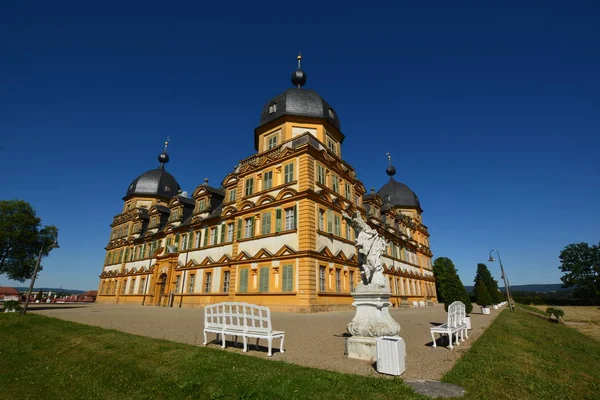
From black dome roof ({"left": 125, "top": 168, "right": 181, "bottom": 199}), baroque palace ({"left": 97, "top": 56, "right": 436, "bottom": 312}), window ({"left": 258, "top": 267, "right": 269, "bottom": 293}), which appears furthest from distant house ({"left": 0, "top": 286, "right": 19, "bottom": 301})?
window ({"left": 258, "top": 267, "right": 269, "bottom": 293})

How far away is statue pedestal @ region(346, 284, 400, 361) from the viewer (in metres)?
5.93

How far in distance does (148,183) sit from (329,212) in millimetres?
32890

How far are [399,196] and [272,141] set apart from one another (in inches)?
1125

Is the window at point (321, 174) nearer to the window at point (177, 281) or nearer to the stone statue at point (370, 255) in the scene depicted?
the stone statue at point (370, 255)

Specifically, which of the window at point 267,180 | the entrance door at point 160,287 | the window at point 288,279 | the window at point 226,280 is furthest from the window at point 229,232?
the entrance door at point 160,287

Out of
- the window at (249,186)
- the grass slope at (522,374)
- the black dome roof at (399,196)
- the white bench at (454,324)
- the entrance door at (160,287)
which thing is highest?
the black dome roof at (399,196)

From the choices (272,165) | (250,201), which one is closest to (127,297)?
(250,201)

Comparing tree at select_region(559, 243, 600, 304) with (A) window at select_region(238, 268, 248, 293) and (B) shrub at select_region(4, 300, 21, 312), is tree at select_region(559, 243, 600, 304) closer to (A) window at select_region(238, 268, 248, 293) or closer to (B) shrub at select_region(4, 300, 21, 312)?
(A) window at select_region(238, 268, 248, 293)

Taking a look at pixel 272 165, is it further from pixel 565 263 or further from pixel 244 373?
pixel 565 263

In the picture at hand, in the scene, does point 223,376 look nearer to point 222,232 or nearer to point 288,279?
point 288,279

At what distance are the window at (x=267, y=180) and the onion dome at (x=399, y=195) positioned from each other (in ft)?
86.0

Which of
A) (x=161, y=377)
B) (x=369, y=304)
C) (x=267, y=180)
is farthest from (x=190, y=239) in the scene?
(x=369, y=304)

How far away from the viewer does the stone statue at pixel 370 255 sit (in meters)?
6.73

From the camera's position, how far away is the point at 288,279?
61.6 ft
